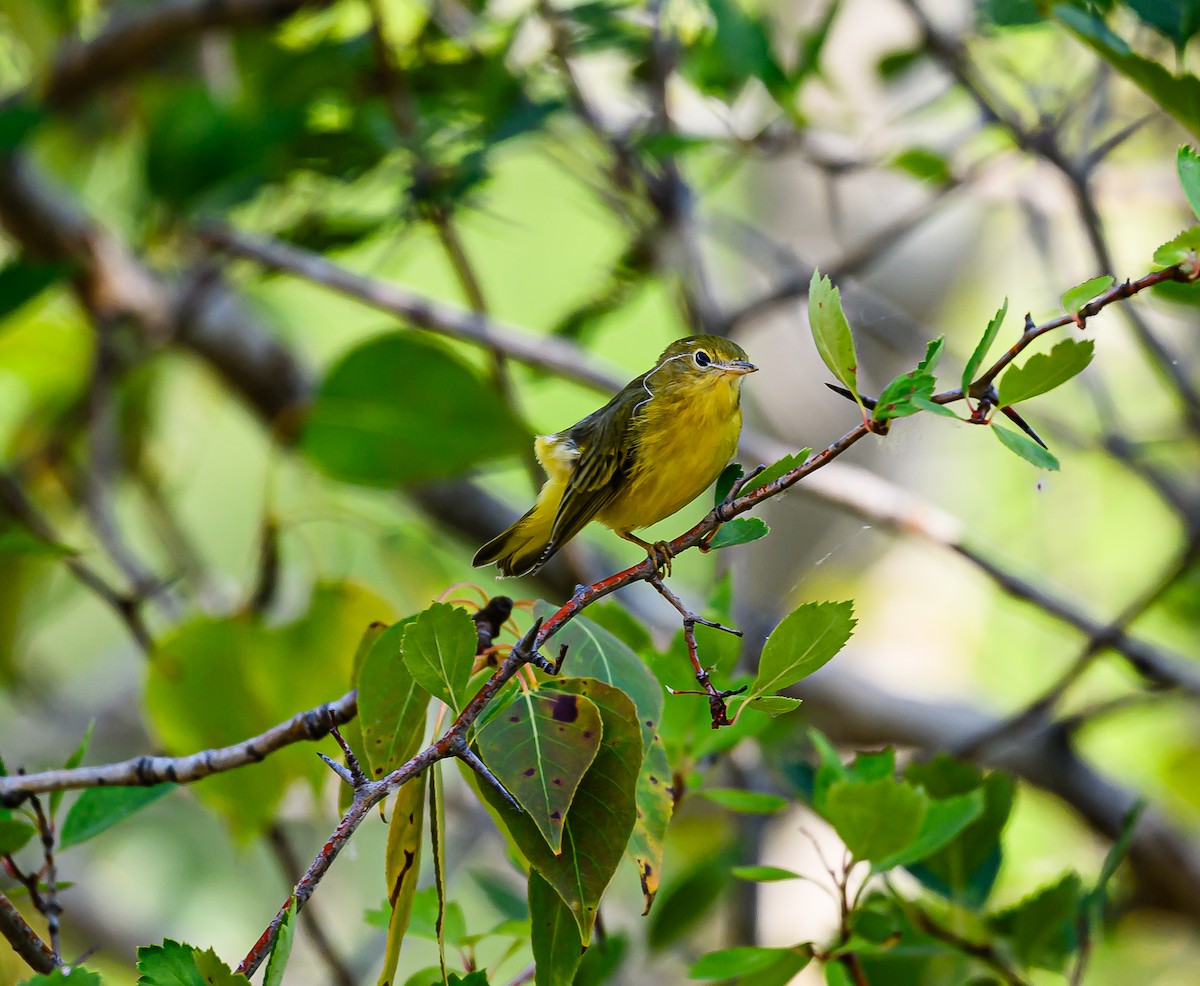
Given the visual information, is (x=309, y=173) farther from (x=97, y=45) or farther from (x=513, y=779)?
(x=513, y=779)

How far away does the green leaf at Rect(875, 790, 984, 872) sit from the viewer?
3.16 feet

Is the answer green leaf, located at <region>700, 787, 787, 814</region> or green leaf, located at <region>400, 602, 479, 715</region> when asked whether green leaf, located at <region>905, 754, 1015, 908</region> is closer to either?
green leaf, located at <region>700, 787, 787, 814</region>

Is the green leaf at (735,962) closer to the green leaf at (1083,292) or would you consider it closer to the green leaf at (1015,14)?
the green leaf at (1083,292)

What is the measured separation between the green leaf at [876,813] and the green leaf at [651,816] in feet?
0.53

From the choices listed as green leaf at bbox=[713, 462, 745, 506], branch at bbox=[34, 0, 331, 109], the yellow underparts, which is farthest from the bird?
branch at bbox=[34, 0, 331, 109]

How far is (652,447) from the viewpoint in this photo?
101 cm

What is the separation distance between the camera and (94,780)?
0.92 m

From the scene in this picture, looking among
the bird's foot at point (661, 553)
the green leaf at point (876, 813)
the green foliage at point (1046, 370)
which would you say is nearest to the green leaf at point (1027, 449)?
the green foliage at point (1046, 370)

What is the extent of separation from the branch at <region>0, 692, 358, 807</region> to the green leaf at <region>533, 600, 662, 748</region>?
0.54 feet

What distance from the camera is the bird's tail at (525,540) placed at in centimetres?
111

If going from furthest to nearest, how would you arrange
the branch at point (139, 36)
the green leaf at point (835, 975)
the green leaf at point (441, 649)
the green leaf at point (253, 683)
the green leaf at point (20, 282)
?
the branch at point (139, 36)
the green leaf at point (20, 282)
the green leaf at point (253, 683)
the green leaf at point (835, 975)
the green leaf at point (441, 649)

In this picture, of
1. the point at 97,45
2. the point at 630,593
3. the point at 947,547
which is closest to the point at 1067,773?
the point at 947,547

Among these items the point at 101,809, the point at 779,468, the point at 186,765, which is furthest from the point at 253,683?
the point at 779,468

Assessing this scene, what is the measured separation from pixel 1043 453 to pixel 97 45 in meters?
2.34
